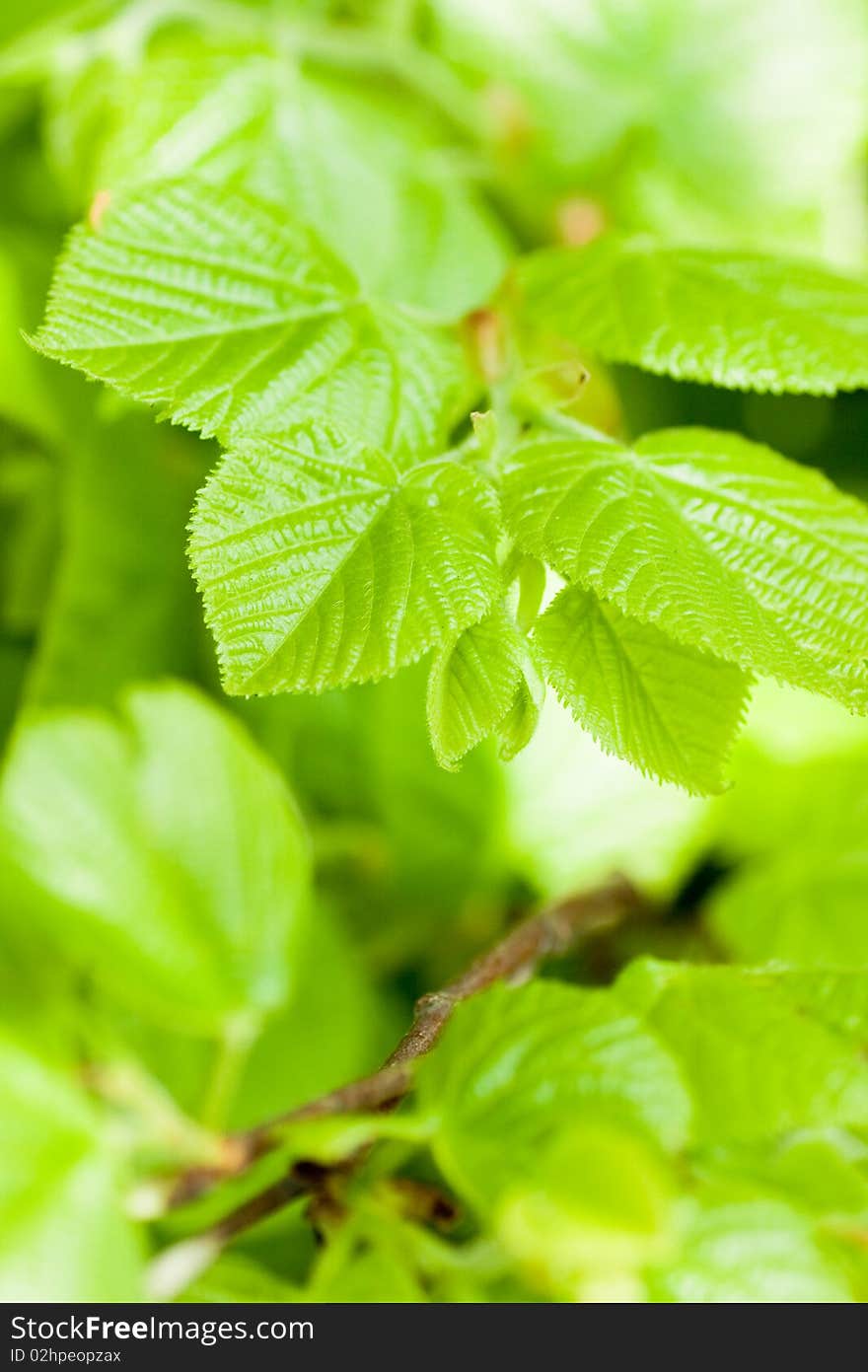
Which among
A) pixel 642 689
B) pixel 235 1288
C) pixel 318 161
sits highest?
pixel 318 161

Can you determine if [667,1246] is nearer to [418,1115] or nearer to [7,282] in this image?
[418,1115]

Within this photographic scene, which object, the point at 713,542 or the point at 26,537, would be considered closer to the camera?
the point at 713,542

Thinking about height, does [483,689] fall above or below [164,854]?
above

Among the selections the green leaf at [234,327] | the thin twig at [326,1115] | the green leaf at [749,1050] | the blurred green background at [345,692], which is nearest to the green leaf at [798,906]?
the blurred green background at [345,692]

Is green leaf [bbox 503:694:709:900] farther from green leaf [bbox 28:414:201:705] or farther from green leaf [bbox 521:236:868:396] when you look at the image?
green leaf [bbox 521:236:868:396]

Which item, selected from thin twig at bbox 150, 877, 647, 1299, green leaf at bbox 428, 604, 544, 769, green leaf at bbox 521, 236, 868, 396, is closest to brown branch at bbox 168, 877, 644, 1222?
thin twig at bbox 150, 877, 647, 1299

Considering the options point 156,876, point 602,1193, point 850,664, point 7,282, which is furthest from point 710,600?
point 7,282

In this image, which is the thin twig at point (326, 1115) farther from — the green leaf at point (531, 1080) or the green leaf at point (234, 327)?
the green leaf at point (234, 327)

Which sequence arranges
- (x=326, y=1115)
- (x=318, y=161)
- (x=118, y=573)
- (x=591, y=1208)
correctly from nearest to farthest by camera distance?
(x=591, y=1208), (x=326, y=1115), (x=318, y=161), (x=118, y=573)

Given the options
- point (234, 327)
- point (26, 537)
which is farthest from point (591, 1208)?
point (26, 537)

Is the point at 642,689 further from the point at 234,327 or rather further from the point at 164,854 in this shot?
the point at 164,854
